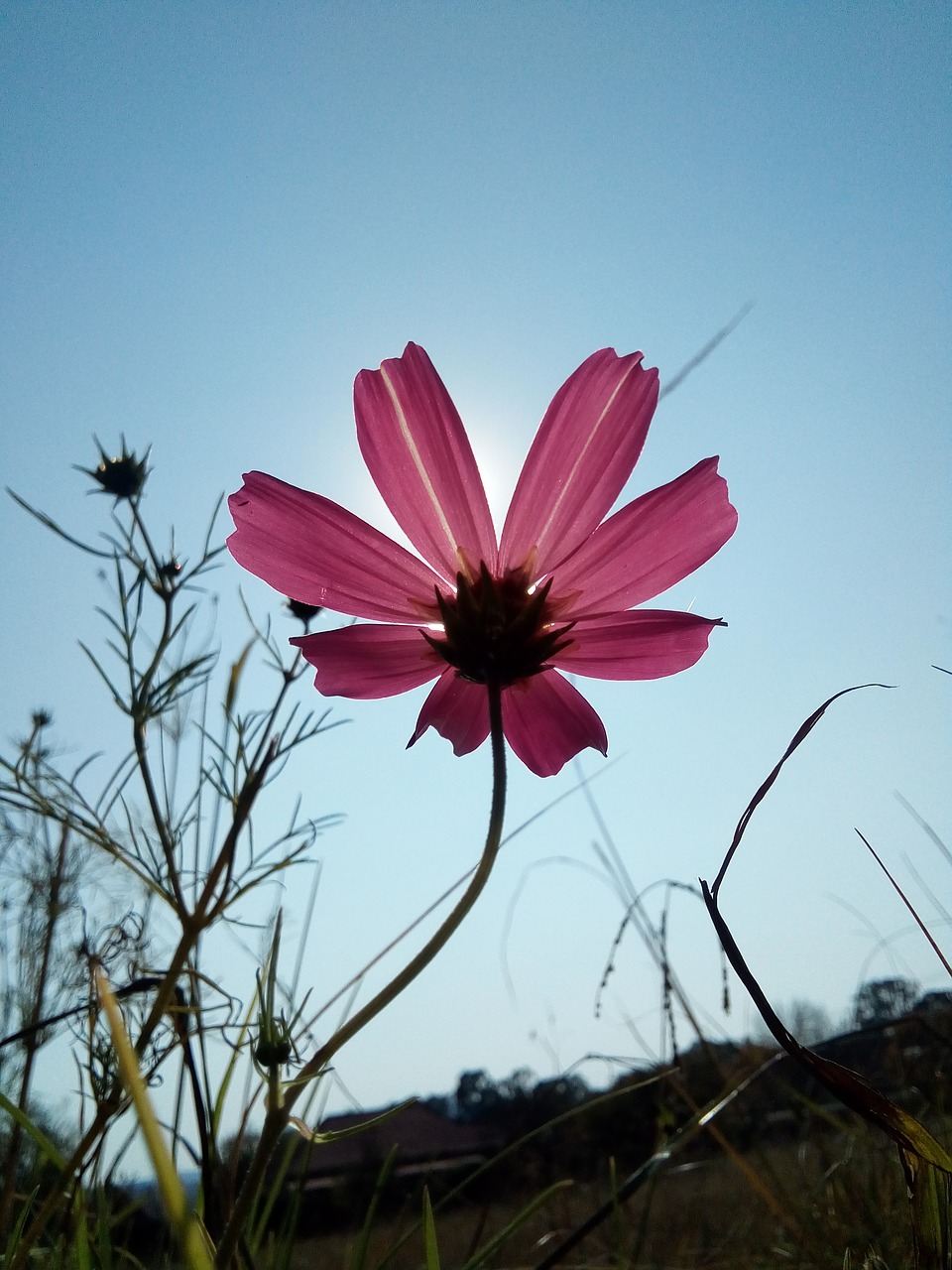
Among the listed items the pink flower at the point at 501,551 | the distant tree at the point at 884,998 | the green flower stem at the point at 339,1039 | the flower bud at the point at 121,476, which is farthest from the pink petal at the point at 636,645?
the distant tree at the point at 884,998

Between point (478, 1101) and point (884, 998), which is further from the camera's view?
point (478, 1101)

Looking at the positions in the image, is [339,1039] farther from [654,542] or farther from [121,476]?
[121,476]

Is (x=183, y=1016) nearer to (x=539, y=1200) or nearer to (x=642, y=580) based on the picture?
(x=539, y=1200)

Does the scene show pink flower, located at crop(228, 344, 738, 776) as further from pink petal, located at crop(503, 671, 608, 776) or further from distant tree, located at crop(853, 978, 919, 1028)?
distant tree, located at crop(853, 978, 919, 1028)

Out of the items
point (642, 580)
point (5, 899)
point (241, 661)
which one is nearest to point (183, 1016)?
point (241, 661)

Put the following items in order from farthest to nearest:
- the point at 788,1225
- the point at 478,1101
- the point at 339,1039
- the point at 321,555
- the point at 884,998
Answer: the point at 478,1101, the point at 884,998, the point at 788,1225, the point at 321,555, the point at 339,1039

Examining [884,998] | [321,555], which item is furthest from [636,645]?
[884,998]
